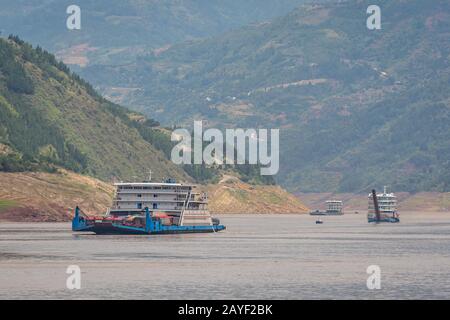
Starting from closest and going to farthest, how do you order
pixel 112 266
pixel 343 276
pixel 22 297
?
pixel 22 297, pixel 343 276, pixel 112 266

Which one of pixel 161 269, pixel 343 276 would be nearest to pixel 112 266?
pixel 161 269
